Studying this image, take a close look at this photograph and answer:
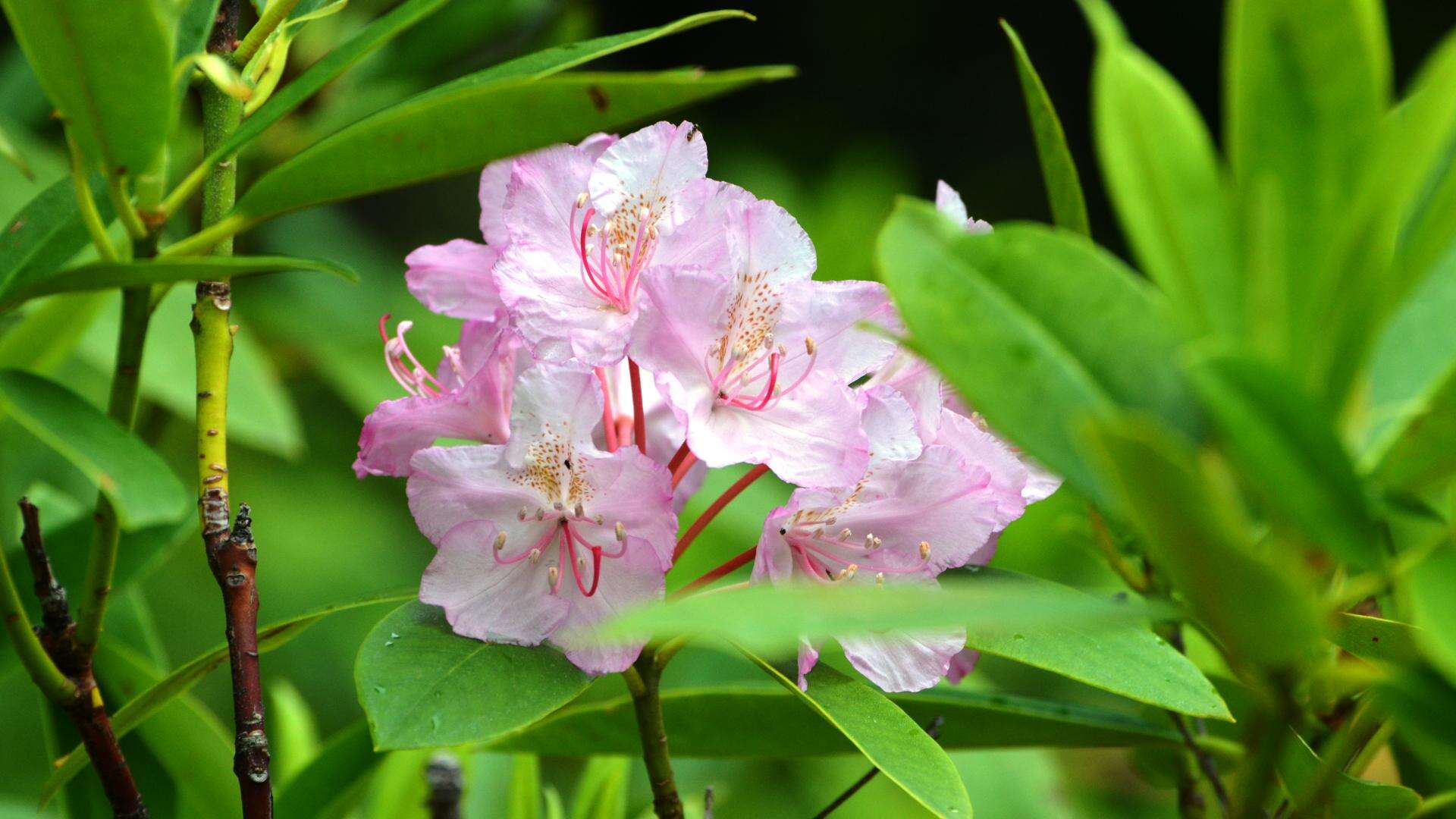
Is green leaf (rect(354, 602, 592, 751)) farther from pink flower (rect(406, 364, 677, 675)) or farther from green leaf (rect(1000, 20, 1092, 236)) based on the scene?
green leaf (rect(1000, 20, 1092, 236))

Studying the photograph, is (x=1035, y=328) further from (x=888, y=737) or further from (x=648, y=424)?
(x=648, y=424)

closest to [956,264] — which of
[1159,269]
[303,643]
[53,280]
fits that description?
[1159,269]

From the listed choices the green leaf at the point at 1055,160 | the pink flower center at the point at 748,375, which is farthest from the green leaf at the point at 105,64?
the green leaf at the point at 1055,160

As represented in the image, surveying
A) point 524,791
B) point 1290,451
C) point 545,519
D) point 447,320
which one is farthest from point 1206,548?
point 447,320

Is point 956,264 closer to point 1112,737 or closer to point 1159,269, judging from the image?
point 1159,269

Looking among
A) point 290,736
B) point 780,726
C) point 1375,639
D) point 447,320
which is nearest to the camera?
point 1375,639

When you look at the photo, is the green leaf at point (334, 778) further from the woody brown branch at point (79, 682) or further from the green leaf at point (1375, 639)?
the green leaf at point (1375, 639)
